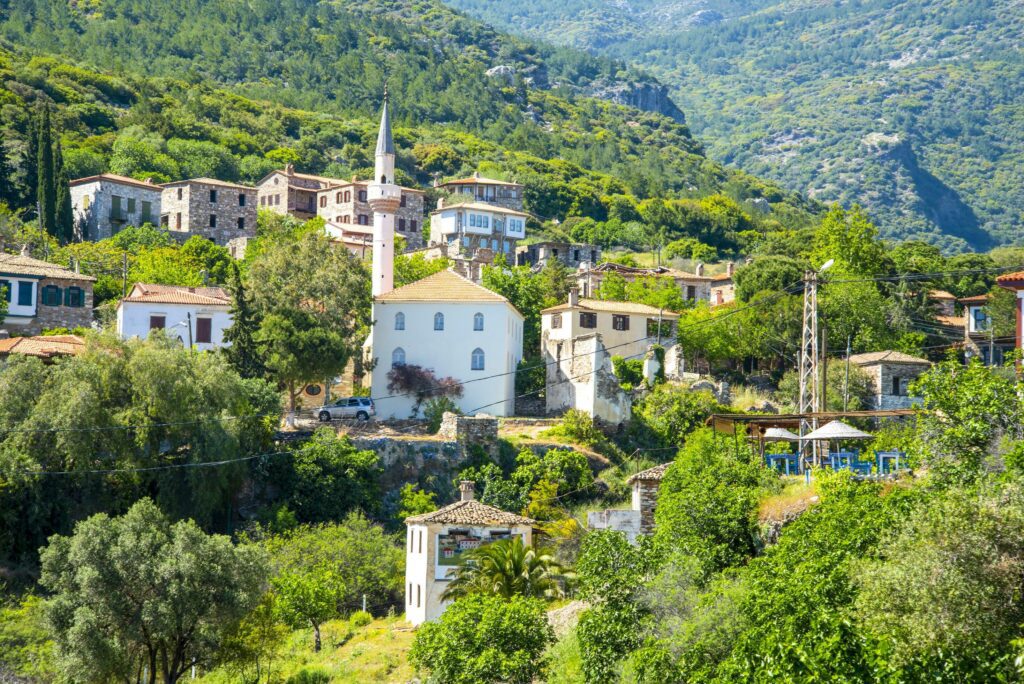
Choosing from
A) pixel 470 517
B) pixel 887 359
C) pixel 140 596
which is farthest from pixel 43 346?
pixel 887 359

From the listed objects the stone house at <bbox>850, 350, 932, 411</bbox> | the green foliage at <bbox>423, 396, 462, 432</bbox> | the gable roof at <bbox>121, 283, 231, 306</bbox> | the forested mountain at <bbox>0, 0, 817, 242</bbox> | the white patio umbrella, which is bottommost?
the green foliage at <bbox>423, 396, 462, 432</bbox>

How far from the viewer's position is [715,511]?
38125 millimetres

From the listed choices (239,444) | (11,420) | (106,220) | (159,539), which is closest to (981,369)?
(159,539)

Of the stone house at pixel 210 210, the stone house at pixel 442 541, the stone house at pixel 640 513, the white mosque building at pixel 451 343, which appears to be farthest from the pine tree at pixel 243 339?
the stone house at pixel 210 210

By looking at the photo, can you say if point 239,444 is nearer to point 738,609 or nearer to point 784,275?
point 738,609

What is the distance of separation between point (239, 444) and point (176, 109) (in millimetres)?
90320

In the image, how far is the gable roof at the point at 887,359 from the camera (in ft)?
217

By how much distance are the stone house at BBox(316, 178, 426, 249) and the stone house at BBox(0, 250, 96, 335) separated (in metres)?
38.8

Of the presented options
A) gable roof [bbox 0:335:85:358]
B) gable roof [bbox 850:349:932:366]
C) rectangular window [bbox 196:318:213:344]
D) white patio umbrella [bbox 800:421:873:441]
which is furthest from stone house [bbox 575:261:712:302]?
white patio umbrella [bbox 800:421:873:441]

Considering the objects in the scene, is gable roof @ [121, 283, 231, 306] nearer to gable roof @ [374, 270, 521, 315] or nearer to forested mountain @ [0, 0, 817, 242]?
gable roof @ [374, 270, 521, 315]

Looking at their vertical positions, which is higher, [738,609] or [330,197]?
[330,197]

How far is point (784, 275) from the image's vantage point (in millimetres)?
81938

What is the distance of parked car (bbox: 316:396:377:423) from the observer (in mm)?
62219

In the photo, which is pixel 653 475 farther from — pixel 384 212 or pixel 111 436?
pixel 384 212
